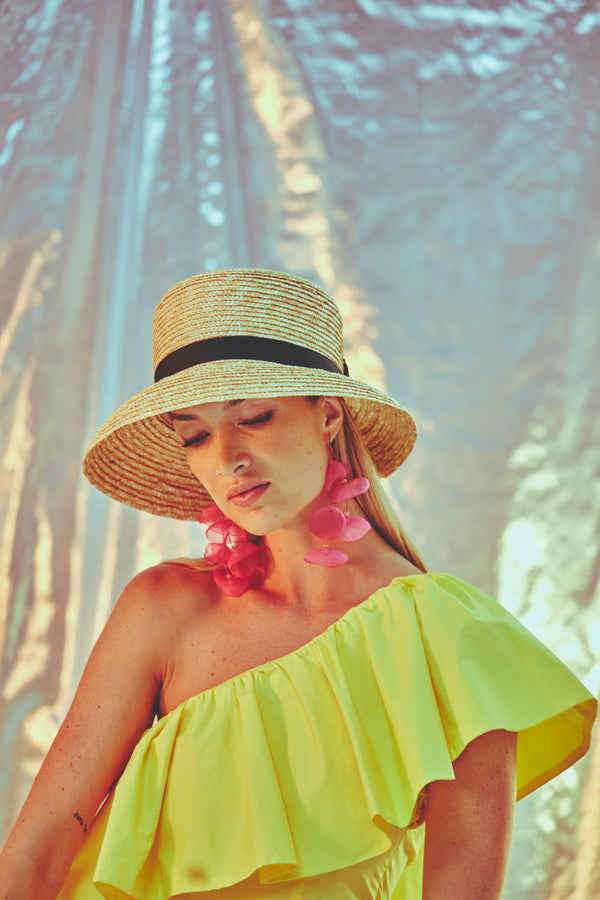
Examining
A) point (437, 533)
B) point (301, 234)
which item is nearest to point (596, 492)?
point (437, 533)

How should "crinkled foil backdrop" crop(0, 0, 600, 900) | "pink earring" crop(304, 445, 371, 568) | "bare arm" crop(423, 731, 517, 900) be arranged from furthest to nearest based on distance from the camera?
"crinkled foil backdrop" crop(0, 0, 600, 900) → "pink earring" crop(304, 445, 371, 568) → "bare arm" crop(423, 731, 517, 900)

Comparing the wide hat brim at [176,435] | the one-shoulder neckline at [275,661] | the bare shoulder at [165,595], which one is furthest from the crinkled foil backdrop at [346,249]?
the one-shoulder neckline at [275,661]

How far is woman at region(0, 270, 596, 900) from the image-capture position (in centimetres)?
124

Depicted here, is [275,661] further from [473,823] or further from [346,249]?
[346,249]

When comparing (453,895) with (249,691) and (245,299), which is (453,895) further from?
(245,299)

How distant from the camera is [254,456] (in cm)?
132

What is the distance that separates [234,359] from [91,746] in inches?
23.8

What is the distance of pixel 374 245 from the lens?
2266 millimetres

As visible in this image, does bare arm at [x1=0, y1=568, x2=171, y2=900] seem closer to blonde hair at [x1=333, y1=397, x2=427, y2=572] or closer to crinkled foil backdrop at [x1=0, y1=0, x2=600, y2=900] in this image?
blonde hair at [x1=333, y1=397, x2=427, y2=572]

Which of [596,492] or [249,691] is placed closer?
[249,691]

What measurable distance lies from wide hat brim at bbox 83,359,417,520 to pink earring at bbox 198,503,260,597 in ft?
0.47

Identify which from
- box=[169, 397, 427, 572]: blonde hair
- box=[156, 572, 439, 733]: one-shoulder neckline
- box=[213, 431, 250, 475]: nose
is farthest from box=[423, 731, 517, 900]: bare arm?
box=[213, 431, 250, 475]: nose

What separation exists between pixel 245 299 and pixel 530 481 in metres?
1.08

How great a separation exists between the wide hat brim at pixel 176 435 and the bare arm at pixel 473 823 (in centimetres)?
53
